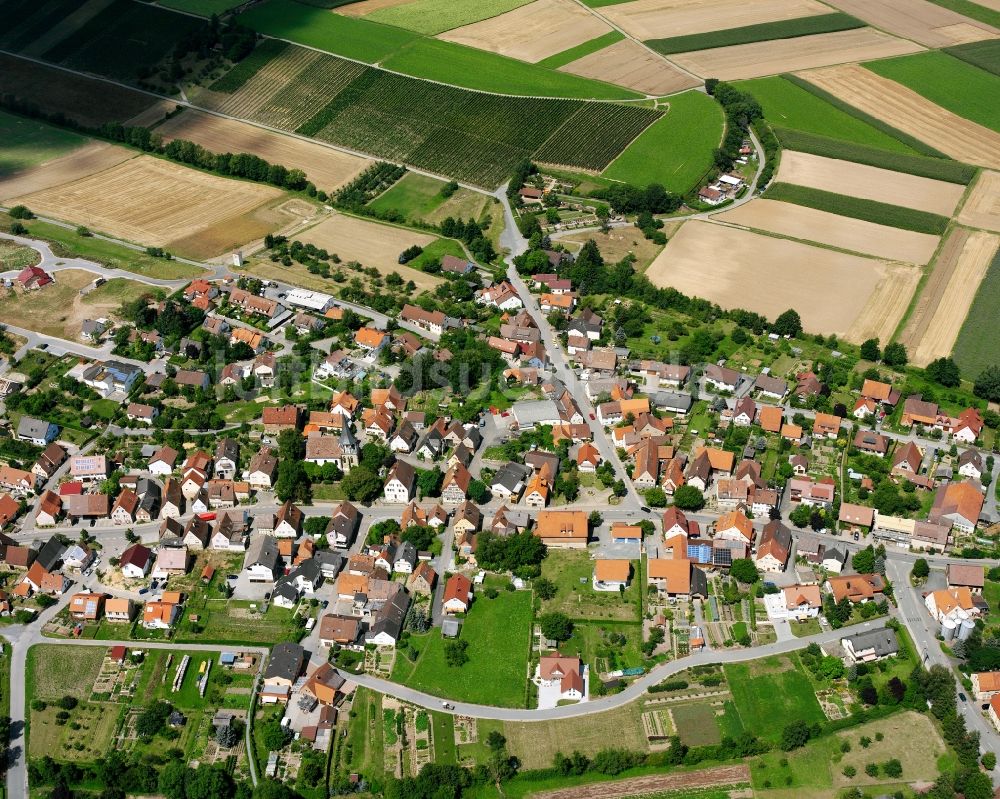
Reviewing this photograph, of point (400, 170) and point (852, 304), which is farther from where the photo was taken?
point (400, 170)

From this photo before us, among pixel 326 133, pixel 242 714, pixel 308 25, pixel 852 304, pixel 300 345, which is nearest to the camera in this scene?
pixel 242 714

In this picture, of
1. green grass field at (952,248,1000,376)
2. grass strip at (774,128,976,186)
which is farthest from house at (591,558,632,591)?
grass strip at (774,128,976,186)

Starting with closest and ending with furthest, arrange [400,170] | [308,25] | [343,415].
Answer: [343,415]
[400,170]
[308,25]

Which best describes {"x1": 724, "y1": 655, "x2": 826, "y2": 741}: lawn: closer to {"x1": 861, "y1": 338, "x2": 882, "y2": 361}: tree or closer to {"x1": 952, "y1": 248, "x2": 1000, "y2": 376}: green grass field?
{"x1": 861, "y1": 338, "x2": 882, "y2": 361}: tree

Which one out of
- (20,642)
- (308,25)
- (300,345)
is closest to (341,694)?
(20,642)

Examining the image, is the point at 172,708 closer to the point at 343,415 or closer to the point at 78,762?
the point at 78,762

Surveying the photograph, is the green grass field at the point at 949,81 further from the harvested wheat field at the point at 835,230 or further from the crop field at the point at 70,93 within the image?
the crop field at the point at 70,93
